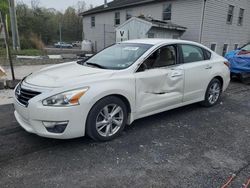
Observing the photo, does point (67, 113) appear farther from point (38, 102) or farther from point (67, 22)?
point (67, 22)

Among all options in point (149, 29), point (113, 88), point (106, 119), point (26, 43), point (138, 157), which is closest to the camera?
point (138, 157)

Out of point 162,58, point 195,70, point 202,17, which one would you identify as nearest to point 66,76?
point 162,58

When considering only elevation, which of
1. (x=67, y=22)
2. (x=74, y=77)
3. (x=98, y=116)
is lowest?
(x=98, y=116)

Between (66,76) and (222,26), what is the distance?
15548 mm

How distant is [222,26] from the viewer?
52.1 ft

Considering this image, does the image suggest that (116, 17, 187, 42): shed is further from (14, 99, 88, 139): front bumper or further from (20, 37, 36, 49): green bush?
(14, 99, 88, 139): front bumper

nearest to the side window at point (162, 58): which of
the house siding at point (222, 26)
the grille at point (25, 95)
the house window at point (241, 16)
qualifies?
the grille at point (25, 95)

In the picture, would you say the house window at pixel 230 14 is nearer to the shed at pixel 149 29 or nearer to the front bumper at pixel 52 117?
the shed at pixel 149 29

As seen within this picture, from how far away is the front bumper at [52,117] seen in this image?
279 centimetres

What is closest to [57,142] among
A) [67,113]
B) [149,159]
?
[67,113]

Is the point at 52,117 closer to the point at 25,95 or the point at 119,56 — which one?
the point at 25,95

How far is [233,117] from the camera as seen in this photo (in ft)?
15.0

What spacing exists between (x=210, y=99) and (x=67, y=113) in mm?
3478

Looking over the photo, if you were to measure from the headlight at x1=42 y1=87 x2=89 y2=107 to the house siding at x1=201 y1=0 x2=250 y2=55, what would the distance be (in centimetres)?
1348
